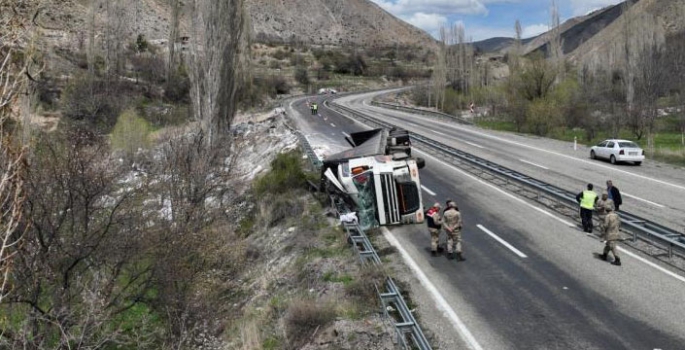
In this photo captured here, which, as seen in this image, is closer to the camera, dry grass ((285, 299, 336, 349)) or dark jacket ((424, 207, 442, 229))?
dry grass ((285, 299, 336, 349))

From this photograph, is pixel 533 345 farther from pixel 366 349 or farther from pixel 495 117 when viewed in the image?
pixel 495 117

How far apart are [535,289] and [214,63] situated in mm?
25382

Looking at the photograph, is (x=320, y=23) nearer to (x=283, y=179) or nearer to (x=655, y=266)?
(x=283, y=179)

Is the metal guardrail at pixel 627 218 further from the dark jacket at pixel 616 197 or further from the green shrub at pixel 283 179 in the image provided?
the green shrub at pixel 283 179

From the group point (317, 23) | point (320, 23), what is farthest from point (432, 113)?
point (320, 23)

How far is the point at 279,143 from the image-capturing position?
35.7 m

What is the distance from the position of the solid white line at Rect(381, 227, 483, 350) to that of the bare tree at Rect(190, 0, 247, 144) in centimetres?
1851

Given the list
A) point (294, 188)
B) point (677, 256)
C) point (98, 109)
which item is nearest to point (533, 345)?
point (677, 256)

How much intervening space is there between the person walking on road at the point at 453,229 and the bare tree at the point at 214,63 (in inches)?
768

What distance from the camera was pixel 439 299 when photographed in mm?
11945

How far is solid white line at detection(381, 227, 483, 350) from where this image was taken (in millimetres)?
10133

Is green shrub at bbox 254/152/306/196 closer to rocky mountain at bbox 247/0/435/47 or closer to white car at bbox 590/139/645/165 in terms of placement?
white car at bbox 590/139/645/165

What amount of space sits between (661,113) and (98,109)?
66.0 metres

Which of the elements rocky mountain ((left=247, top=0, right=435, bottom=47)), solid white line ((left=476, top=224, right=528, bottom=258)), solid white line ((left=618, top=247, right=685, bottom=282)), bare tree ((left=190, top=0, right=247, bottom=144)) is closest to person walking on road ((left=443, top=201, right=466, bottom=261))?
solid white line ((left=476, top=224, right=528, bottom=258))
